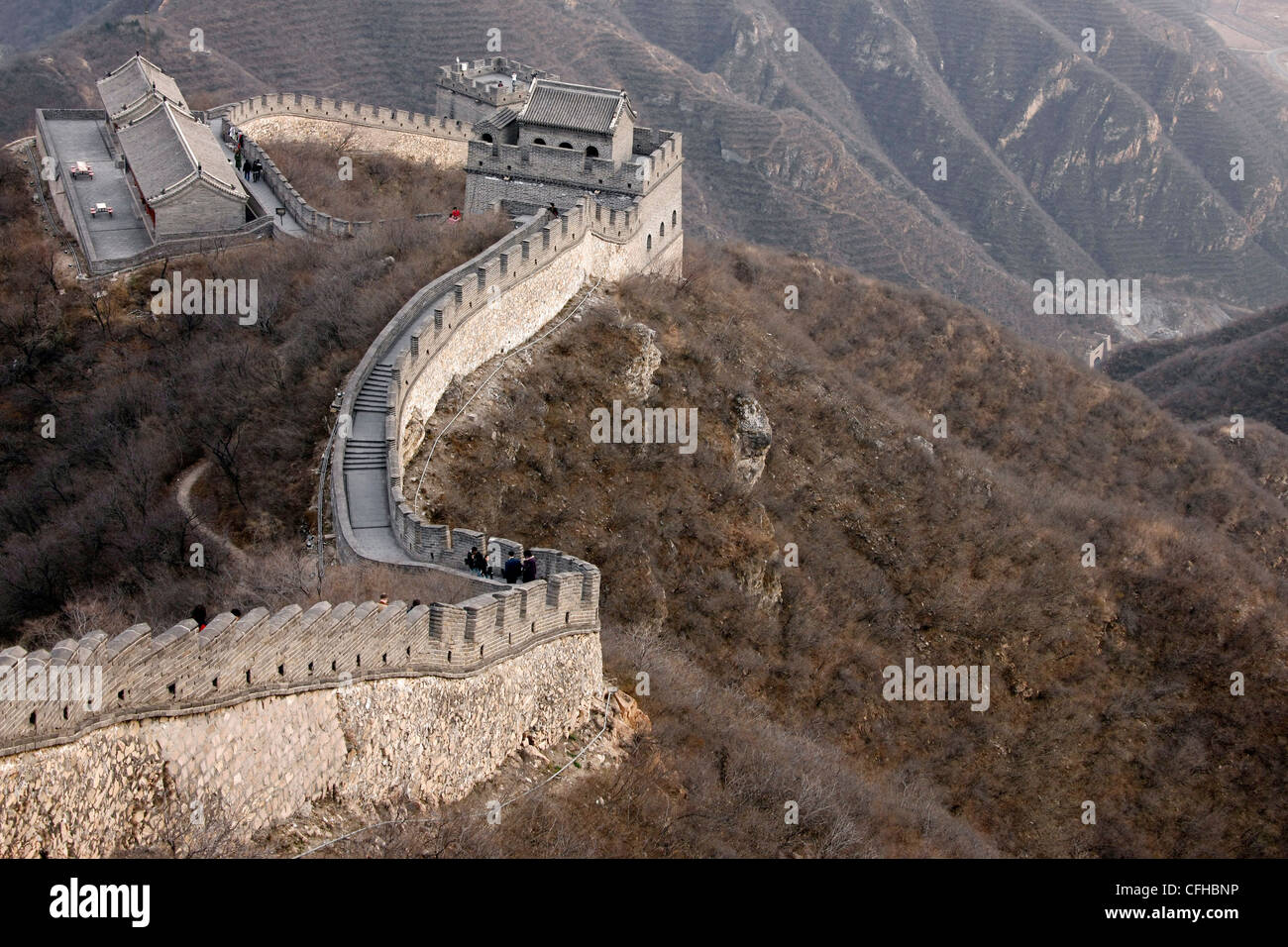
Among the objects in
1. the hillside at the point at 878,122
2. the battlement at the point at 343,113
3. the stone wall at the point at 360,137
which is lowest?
the stone wall at the point at 360,137

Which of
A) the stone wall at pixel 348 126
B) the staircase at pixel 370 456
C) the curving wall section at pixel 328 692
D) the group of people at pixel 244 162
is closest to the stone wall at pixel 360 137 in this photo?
the stone wall at pixel 348 126

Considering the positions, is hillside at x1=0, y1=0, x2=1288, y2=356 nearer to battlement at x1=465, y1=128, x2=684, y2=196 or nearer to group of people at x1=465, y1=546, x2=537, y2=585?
battlement at x1=465, y1=128, x2=684, y2=196

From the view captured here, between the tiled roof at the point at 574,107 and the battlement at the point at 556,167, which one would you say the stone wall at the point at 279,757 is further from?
the tiled roof at the point at 574,107

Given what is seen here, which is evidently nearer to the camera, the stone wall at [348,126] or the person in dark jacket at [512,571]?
the person in dark jacket at [512,571]

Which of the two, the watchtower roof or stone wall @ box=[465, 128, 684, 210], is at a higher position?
the watchtower roof

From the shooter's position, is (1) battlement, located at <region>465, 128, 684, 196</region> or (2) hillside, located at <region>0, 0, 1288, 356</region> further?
(2) hillside, located at <region>0, 0, 1288, 356</region>

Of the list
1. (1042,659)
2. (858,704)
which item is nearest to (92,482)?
(858,704)

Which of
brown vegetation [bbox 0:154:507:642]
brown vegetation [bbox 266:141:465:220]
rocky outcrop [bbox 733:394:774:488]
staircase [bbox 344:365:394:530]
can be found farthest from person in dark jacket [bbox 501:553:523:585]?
brown vegetation [bbox 266:141:465:220]
